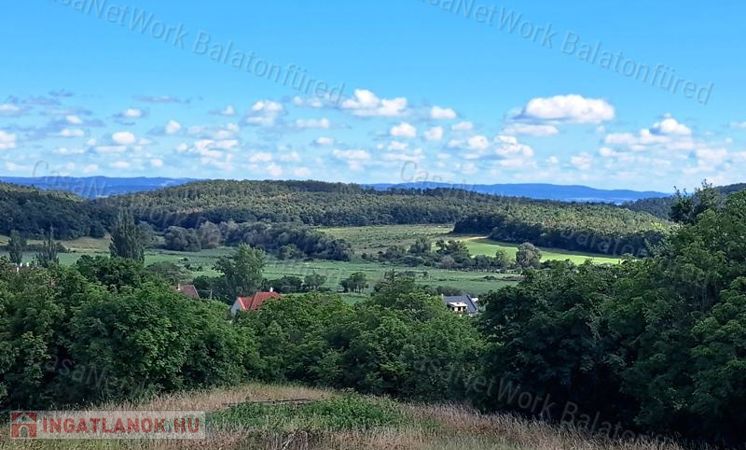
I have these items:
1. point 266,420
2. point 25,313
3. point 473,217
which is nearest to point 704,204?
point 266,420

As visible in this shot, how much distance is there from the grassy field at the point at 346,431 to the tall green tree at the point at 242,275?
6160 centimetres

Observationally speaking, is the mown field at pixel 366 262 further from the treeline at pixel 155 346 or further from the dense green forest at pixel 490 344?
the dense green forest at pixel 490 344

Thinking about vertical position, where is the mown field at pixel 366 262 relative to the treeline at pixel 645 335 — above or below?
below

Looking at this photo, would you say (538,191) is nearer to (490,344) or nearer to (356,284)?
(356,284)

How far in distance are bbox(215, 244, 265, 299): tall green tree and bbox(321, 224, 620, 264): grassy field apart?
33163 mm

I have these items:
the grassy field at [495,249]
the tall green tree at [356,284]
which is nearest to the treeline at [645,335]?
the tall green tree at [356,284]

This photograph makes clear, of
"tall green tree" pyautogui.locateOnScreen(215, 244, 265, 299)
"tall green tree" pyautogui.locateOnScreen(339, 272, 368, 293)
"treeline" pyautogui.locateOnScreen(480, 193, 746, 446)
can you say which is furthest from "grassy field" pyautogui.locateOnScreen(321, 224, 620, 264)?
"treeline" pyautogui.locateOnScreen(480, 193, 746, 446)

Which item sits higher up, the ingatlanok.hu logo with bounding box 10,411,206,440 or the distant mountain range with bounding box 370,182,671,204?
the distant mountain range with bounding box 370,182,671,204

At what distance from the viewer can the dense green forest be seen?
15.7 m

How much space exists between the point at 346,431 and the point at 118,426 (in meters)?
3.47

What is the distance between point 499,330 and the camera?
21.1 metres

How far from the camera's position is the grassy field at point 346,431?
9.20 m

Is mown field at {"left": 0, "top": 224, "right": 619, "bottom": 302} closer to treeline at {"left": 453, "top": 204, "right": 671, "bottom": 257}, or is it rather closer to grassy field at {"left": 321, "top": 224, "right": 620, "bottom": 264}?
grassy field at {"left": 321, "top": 224, "right": 620, "bottom": 264}

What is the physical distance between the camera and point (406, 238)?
404 feet
